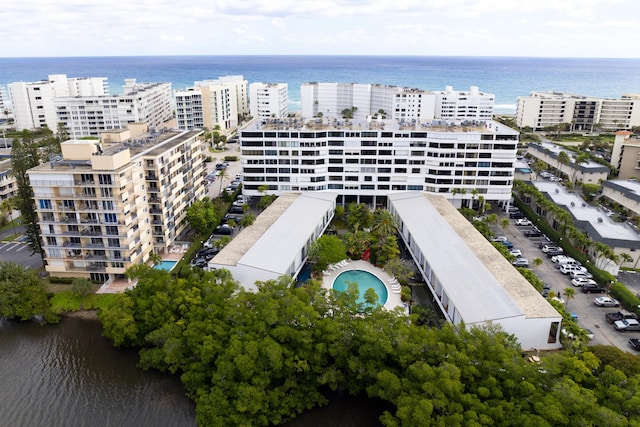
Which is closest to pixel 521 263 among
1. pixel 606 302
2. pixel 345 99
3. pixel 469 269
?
pixel 606 302

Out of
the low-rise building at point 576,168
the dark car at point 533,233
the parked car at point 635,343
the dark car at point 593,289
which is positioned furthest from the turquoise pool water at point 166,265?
the low-rise building at point 576,168

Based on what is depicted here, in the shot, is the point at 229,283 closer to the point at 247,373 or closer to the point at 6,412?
the point at 247,373

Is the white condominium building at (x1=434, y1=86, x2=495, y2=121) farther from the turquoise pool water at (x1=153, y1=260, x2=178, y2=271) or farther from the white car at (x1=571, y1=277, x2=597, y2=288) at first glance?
the turquoise pool water at (x1=153, y1=260, x2=178, y2=271)

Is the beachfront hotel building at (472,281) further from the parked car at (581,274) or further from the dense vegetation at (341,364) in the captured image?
the parked car at (581,274)

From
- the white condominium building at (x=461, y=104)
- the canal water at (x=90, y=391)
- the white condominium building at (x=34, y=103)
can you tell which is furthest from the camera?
the white condominium building at (x=461, y=104)

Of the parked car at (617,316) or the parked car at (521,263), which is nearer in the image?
the parked car at (617,316)

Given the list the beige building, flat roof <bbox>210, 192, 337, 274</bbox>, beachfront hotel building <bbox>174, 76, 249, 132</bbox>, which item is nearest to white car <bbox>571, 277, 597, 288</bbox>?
flat roof <bbox>210, 192, 337, 274</bbox>

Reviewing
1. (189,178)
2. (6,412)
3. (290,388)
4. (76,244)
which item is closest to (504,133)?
(189,178)

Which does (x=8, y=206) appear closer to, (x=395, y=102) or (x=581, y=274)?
(x=581, y=274)
